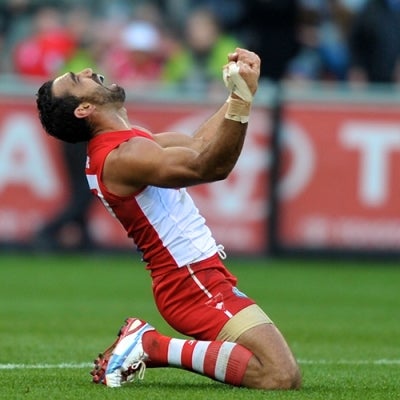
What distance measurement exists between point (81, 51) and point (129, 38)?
2.17 ft

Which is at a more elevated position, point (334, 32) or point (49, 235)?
point (334, 32)

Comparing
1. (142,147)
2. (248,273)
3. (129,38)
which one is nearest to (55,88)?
(142,147)

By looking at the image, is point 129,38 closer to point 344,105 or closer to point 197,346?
point 344,105

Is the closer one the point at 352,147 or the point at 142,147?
the point at 142,147

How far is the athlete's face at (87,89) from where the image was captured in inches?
305

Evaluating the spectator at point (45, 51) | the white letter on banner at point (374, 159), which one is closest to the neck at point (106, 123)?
the white letter on banner at point (374, 159)

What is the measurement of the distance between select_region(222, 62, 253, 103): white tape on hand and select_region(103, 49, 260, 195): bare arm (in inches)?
1.0

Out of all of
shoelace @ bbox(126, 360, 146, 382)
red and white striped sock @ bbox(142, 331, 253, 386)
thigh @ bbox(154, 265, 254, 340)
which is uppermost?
thigh @ bbox(154, 265, 254, 340)

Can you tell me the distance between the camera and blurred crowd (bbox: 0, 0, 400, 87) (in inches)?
713

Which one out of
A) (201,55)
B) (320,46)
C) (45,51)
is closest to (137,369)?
(201,55)

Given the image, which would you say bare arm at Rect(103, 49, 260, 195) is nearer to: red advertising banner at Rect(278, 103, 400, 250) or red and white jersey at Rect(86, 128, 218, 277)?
red and white jersey at Rect(86, 128, 218, 277)

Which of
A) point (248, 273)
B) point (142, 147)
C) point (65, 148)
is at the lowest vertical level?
point (248, 273)

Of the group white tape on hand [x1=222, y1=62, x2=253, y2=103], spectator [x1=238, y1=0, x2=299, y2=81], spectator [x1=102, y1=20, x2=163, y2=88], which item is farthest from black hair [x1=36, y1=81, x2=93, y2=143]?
spectator [x1=238, y1=0, x2=299, y2=81]

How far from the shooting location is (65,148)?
17000 mm
